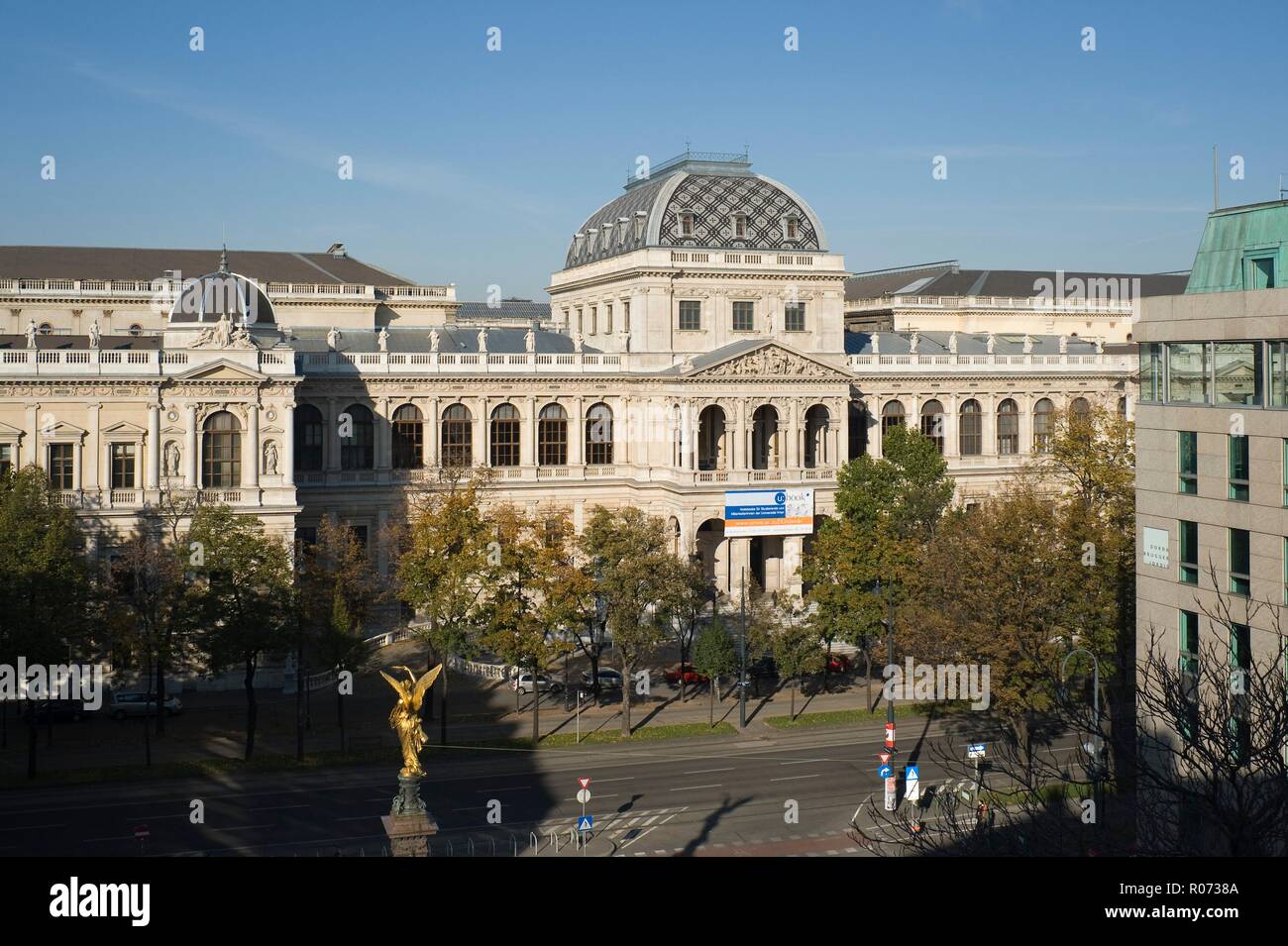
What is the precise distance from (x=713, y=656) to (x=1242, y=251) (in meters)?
33.1

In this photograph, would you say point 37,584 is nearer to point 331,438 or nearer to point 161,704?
point 161,704

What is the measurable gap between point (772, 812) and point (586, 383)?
158 ft

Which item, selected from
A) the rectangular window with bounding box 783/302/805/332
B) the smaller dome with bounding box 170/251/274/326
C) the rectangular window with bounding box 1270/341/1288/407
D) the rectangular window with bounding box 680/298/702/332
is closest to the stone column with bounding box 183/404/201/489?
the smaller dome with bounding box 170/251/274/326

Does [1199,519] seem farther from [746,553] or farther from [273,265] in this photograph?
[273,265]

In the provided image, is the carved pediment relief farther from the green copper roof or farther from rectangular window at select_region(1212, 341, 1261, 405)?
rectangular window at select_region(1212, 341, 1261, 405)

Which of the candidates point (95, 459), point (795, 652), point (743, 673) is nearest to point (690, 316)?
point (795, 652)

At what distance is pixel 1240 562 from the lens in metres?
44.4

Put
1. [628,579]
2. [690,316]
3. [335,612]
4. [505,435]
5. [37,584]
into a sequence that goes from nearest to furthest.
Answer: [37,584], [335,612], [628,579], [690,316], [505,435]

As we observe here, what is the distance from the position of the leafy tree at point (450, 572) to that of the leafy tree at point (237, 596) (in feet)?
20.4

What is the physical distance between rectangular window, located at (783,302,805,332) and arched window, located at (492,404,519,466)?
19609 millimetres

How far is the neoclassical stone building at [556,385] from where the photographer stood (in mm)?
79938

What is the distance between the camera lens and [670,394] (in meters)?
95.6

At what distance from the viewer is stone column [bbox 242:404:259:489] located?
8025 centimetres
